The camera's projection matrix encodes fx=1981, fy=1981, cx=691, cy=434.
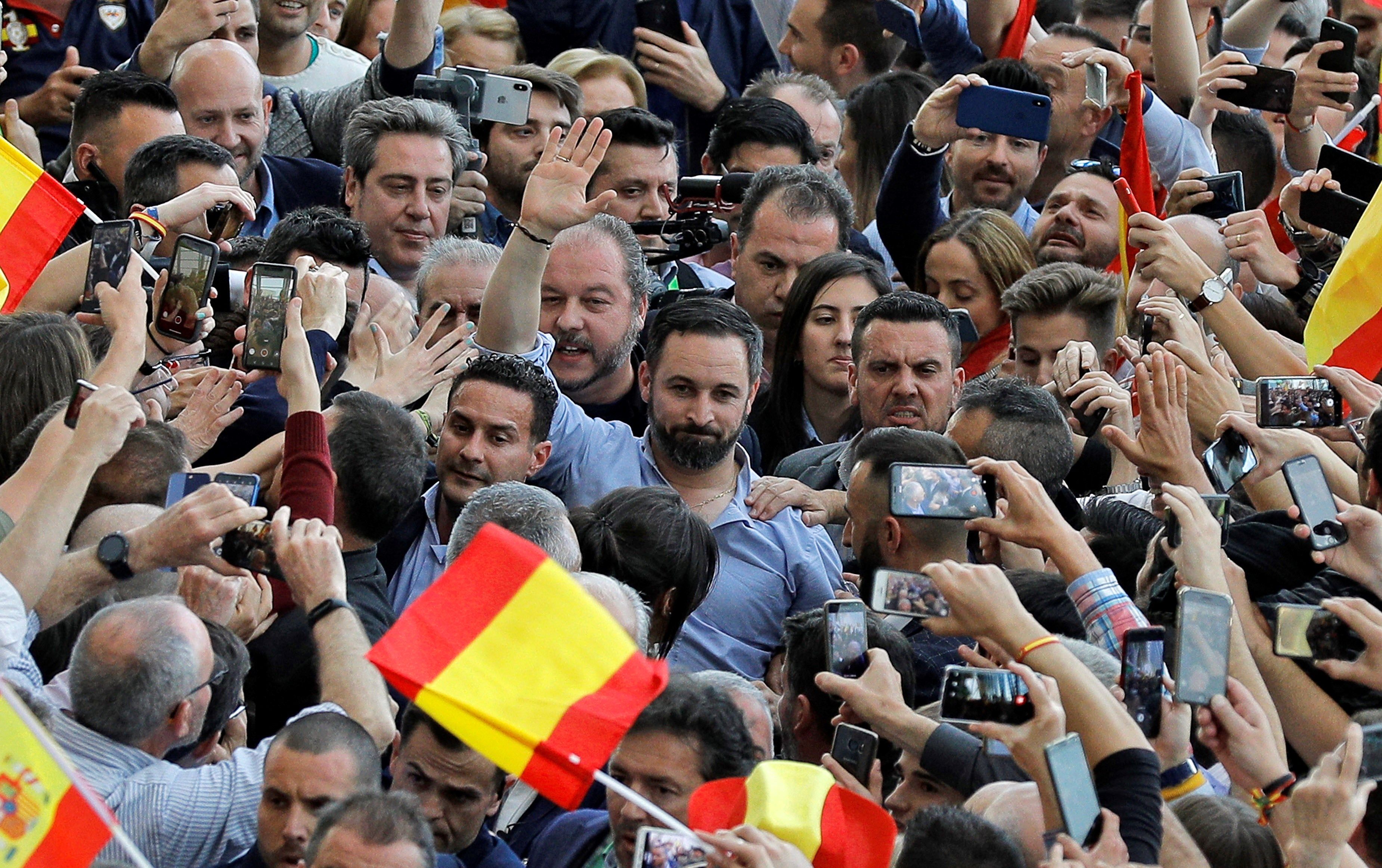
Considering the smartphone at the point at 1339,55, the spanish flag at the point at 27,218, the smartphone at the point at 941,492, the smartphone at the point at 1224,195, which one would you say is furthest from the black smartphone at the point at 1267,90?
the spanish flag at the point at 27,218

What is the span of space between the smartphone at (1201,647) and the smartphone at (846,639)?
76 centimetres

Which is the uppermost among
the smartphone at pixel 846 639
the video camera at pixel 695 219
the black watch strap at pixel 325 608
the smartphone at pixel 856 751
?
the smartphone at pixel 846 639

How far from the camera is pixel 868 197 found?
8.94 metres

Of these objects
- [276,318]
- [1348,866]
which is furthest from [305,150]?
[1348,866]

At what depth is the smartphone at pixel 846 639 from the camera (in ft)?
15.2

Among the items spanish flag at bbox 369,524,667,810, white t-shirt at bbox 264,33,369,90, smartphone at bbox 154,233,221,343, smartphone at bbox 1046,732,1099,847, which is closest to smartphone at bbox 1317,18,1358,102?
white t-shirt at bbox 264,33,369,90

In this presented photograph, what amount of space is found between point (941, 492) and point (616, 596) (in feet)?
2.81

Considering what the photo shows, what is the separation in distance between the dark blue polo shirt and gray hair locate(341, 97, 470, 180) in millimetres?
1462

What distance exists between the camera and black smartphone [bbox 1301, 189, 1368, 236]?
696cm

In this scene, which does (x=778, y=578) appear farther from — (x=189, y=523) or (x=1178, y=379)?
(x=189, y=523)

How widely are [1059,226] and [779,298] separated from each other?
4.09 feet

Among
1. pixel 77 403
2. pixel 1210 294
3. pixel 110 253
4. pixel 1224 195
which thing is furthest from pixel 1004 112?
pixel 77 403

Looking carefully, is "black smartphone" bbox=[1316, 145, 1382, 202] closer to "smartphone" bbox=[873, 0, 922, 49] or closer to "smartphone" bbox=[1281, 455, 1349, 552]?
"smartphone" bbox=[1281, 455, 1349, 552]

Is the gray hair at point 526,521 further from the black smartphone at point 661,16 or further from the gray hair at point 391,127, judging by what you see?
the black smartphone at point 661,16
